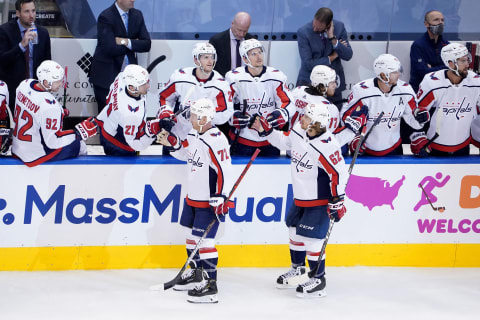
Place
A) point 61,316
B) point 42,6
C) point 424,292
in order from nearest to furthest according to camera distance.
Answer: point 61,316
point 424,292
point 42,6

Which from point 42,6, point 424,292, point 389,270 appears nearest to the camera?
point 424,292

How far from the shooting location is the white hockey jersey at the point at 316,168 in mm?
6340

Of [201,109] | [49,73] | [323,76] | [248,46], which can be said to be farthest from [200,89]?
[49,73]

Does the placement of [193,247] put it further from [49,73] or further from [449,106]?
[449,106]

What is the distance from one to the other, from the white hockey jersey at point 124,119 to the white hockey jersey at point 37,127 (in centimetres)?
32

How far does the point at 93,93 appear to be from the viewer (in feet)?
30.6

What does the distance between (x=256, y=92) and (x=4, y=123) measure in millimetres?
2097

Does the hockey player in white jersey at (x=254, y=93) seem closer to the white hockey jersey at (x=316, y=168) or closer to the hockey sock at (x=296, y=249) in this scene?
the white hockey jersey at (x=316, y=168)

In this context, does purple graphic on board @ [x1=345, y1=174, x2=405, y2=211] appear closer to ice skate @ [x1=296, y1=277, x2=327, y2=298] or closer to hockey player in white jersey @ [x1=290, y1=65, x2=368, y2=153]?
hockey player in white jersey @ [x1=290, y1=65, x2=368, y2=153]

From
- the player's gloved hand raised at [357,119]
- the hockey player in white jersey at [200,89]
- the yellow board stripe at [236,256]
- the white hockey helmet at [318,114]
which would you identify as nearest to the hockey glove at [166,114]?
the hockey player in white jersey at [200,89]

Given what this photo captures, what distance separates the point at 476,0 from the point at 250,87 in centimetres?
402

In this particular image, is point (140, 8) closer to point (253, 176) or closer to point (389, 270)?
point (253, 176)

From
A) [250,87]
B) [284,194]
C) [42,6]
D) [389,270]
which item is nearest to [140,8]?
[42,6]

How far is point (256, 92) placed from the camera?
734 centimetres
